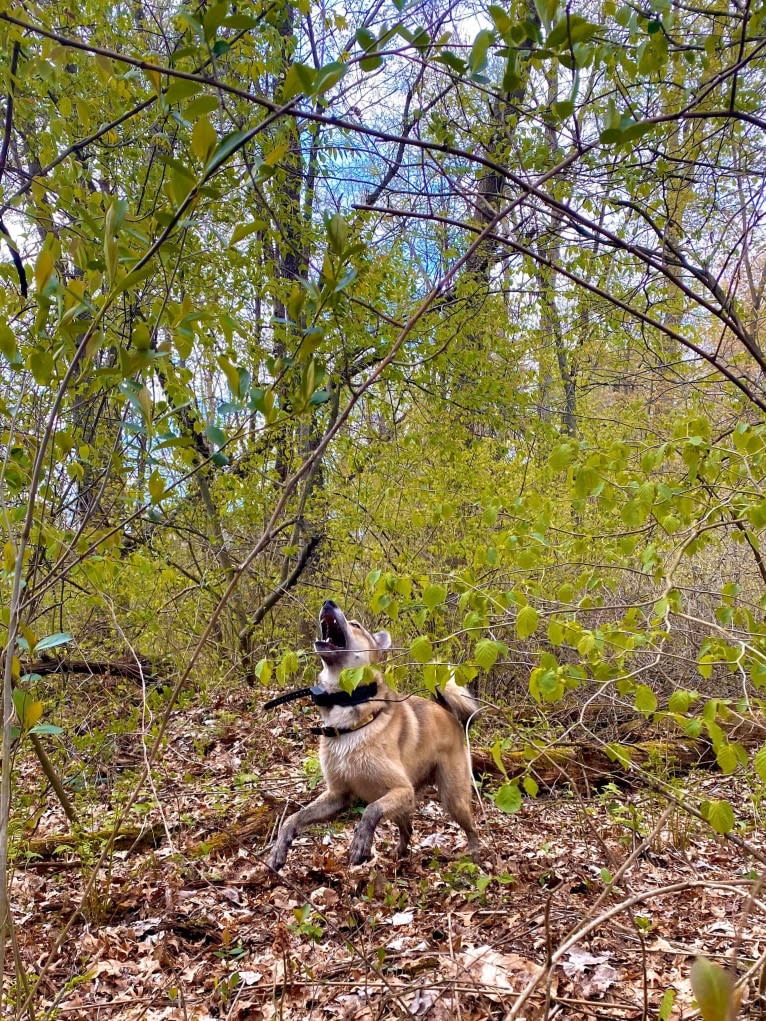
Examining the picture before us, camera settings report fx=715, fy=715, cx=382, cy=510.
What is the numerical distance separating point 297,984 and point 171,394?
481cm

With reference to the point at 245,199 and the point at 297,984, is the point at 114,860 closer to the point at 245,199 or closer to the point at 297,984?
the point at 297,984

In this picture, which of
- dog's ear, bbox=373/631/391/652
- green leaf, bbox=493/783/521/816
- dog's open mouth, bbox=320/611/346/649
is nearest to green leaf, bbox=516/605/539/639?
green leaf, bbox=493/783/521/816

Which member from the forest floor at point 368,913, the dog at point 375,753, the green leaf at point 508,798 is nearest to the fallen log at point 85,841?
the forest floor at point 368,913

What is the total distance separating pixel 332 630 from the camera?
5.43m

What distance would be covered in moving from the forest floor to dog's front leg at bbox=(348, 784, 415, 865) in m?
0.24

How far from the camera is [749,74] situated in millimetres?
4883

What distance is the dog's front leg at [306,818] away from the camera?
4.62m

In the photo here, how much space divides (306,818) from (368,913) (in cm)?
87

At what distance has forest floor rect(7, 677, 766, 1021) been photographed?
305 centimetres

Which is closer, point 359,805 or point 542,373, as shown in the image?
point 359,805

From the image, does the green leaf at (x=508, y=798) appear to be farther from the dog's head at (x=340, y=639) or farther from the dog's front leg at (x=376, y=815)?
the dog's head at (x=340, y=639)

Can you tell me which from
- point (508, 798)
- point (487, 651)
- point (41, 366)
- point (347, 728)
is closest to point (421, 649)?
point (487, 651)

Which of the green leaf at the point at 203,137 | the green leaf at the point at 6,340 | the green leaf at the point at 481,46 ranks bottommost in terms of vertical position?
the green leaf at the point at 6,340

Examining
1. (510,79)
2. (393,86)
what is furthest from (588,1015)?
(393,86)
